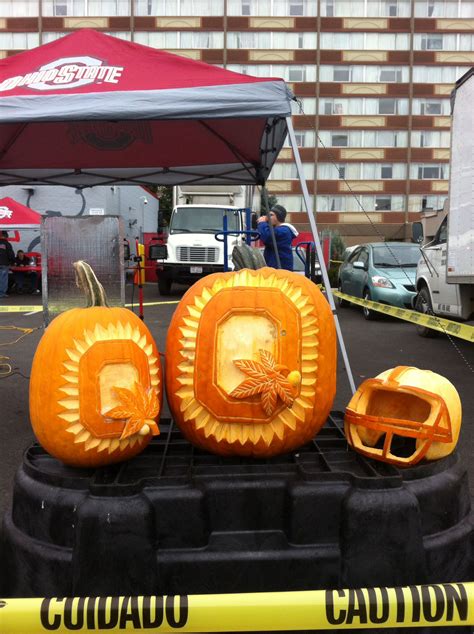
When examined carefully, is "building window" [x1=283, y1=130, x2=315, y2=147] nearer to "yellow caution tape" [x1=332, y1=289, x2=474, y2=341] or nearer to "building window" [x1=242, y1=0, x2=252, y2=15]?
"building window" [x1=242, y1=0, x2=252, y2=15]

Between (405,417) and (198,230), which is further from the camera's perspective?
(198,230)

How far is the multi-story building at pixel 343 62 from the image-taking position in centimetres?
4212

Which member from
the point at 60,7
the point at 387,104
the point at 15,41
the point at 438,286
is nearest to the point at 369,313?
the point at 438,286

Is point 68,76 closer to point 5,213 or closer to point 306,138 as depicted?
point 5,213

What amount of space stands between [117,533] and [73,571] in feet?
0.64

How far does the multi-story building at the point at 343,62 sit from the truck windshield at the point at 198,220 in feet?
92.2

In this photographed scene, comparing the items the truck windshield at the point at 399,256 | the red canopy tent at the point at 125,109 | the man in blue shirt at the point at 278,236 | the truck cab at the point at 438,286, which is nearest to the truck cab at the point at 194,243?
the truck windshield at the point at 399,256

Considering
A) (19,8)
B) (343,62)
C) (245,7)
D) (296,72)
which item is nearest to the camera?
(245,7)

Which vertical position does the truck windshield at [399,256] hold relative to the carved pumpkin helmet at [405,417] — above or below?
above

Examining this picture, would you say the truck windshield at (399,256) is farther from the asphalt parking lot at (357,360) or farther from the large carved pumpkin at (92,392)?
the large carved pumpkin at (92,392)

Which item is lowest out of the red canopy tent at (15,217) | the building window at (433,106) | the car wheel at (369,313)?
the car wheel at (369,313)

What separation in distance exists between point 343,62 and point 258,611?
1873 inches

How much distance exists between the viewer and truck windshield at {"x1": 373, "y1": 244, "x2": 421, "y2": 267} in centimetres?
1223

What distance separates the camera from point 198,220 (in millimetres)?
15555
